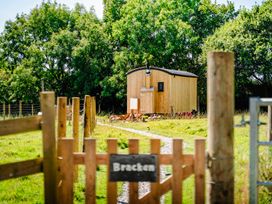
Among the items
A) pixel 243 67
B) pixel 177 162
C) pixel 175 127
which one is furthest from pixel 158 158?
pixel 243 67

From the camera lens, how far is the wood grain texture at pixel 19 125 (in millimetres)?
4574

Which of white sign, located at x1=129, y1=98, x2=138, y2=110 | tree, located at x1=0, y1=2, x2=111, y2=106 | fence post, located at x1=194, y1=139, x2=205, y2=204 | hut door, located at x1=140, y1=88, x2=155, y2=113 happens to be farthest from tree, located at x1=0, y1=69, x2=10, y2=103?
fence post, located at x1=194, y1=139, x2=205, y2=204

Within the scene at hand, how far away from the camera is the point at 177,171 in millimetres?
4723

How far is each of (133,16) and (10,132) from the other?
3802 centimetres

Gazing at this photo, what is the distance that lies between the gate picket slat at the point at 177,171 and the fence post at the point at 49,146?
1370 millimetres

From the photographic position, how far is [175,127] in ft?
72.4

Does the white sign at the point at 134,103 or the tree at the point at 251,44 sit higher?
the tree at the point at 251,44

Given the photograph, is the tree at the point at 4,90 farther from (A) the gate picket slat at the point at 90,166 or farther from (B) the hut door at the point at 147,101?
(A) the gate picket slat at the point at 90,166

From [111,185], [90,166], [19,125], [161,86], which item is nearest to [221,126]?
[111,185]

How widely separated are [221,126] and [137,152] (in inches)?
38.6

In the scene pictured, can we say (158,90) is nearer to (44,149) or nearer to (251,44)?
(251,44)

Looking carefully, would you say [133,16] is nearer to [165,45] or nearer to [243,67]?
[165,45]

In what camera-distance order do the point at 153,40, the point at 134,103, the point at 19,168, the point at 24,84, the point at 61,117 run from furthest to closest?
the point at 24,84
the point at 153,40
the point at 134,103
the point at 61,117
the point at 19,168

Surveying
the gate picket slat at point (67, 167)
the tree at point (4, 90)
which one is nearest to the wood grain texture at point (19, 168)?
the gate picket slat at point (67, 167)
